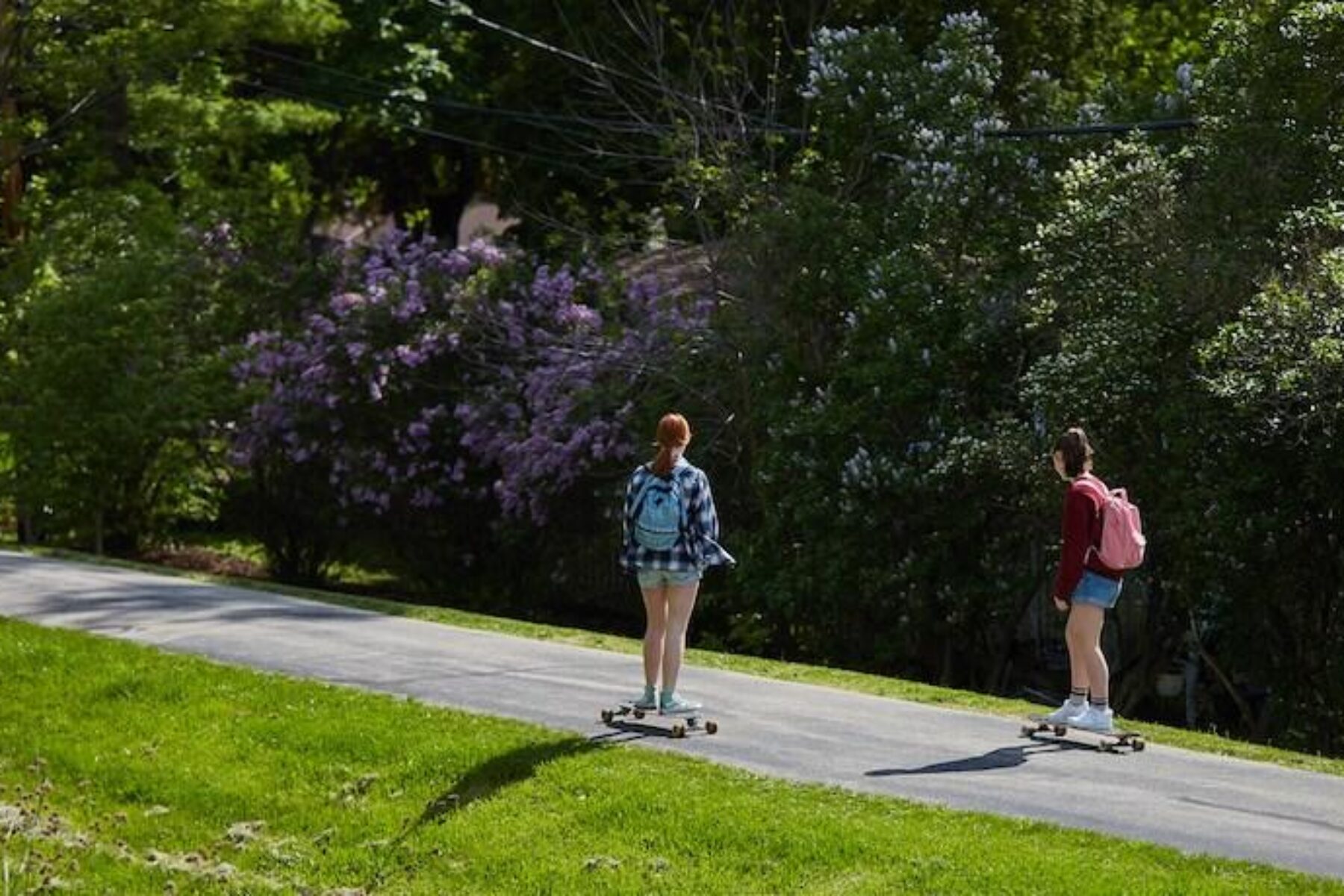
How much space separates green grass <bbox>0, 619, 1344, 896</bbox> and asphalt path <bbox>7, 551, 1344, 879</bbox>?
0.39 metres

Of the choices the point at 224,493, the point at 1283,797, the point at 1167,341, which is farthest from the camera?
the point at 224,493

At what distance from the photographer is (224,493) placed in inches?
1153

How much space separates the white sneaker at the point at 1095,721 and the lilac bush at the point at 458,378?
10.9 meters

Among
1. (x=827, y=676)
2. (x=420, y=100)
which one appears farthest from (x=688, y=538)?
(x=420, y=100)

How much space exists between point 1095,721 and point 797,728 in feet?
5.70

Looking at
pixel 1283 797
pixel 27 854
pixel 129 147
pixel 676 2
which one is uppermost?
pixel 676 2

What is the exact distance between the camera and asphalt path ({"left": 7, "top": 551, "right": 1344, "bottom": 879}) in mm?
11297

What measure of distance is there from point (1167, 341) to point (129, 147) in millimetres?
18875

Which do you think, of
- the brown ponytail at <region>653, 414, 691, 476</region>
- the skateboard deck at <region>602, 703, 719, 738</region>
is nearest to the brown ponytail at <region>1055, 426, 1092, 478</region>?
the brown ponytail at <region>653, 414, 691, 476</region>

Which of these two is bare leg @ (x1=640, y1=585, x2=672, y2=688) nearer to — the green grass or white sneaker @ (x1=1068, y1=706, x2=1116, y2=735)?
the green grass

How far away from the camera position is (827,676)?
16.4m

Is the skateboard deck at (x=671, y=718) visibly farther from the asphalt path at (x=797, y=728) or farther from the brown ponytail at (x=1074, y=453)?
the brown ponytail at (x=1074, y=453)

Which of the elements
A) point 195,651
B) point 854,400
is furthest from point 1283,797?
point 854,400

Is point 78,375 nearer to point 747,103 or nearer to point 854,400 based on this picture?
point 747,103
